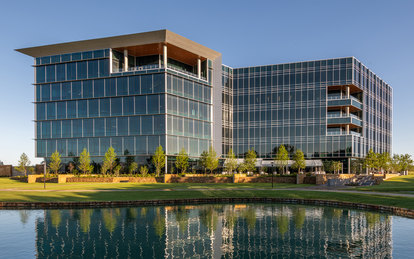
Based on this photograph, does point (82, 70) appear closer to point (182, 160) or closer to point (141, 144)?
point (141, 144)

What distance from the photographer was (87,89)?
69.4 metres

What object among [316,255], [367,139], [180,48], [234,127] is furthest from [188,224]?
[367,139]

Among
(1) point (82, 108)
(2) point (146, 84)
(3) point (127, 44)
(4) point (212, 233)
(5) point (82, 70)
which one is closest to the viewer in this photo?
(4) point (212, 233)

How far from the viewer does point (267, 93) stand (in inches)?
3110

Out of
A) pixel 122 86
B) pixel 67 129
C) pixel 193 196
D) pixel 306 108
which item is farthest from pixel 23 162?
pixel 306 108

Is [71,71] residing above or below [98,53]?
below

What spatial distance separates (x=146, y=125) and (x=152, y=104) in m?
4.44

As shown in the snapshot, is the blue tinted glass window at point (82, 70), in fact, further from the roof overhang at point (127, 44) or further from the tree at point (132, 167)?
the tree at point (132, 167)

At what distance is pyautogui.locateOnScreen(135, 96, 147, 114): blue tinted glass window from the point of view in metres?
66.7

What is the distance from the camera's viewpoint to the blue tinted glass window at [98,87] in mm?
68500

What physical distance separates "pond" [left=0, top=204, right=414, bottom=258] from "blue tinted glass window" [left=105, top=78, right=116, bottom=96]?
42900mm

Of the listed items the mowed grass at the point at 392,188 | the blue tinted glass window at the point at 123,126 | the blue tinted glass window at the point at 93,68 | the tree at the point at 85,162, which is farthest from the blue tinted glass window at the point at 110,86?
the mowed grass at the point at 392,188

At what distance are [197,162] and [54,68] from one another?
122 ft

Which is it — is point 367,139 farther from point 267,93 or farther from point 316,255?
point 316,255
